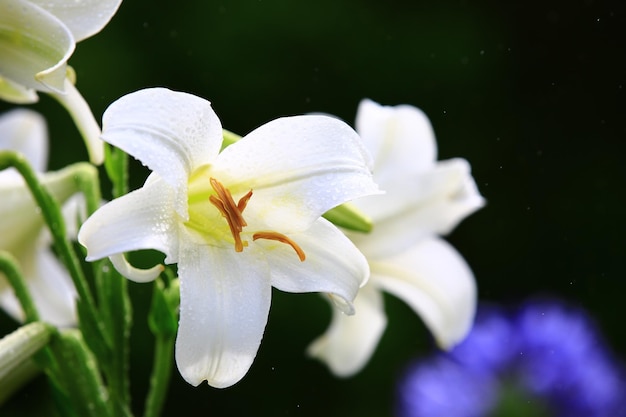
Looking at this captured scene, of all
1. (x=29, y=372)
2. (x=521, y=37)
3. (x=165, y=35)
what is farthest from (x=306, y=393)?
(x=29, y=372)

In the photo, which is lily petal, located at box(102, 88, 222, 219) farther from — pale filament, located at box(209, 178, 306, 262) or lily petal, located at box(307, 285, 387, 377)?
lily petal, located at box(307, 285, 387, 377)

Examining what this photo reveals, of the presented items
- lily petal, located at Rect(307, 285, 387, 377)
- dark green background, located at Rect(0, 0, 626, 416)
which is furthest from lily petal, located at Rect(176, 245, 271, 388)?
dark green background, located at Rect(0, 0, 626, 416)

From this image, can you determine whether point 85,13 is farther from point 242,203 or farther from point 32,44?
point 242,203

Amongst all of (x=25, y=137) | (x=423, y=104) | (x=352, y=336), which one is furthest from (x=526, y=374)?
(x=423, y=104)

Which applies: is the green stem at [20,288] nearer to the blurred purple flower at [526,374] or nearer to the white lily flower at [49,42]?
the white lily flower at [49,42]

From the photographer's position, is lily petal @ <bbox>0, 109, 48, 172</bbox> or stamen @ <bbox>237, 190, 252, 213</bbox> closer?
stamen @ <bbox>237, 190, 252, 213</bbox>

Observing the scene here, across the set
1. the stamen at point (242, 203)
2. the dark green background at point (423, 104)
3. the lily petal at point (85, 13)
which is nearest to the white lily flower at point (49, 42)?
the lily petal at point (85, 13)
